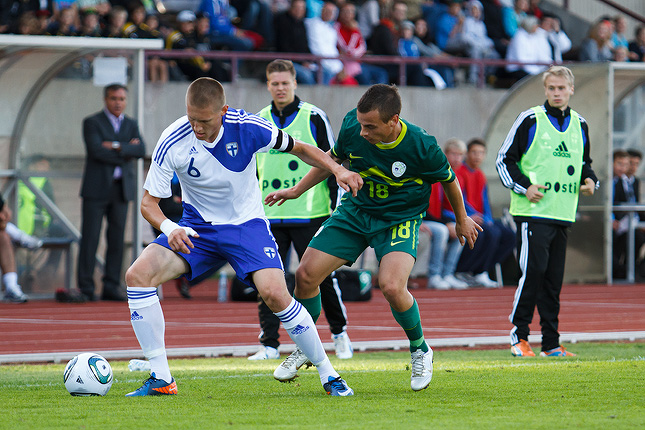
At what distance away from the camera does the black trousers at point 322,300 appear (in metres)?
8.91

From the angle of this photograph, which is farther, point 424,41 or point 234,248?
point 424,41

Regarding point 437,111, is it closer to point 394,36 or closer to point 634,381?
point 394,36

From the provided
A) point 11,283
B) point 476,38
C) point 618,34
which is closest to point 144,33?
point 11,283

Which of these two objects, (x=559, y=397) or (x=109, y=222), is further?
(x=109, y=222)

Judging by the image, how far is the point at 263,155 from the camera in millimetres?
9195

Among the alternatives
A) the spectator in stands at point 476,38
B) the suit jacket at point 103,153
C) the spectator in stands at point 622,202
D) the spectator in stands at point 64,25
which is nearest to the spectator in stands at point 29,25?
the spectator in stands at point 64,25

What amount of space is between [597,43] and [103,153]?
11255 mm

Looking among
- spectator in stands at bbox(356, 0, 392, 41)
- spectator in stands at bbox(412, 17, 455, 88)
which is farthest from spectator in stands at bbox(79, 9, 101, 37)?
spectator in stands at bbox(412, 17, 455, 88)

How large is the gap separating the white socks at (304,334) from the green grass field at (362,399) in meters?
0.20

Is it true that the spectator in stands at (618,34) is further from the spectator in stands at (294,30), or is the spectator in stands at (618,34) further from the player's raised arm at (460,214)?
the player's raised arm at (460,214)

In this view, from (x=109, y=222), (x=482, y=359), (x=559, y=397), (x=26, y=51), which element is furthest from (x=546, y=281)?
(x=26, y=51)

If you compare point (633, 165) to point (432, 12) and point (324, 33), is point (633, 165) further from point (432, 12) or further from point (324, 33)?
point (324, 33)

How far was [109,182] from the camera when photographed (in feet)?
44.3

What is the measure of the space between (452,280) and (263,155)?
7387mm
